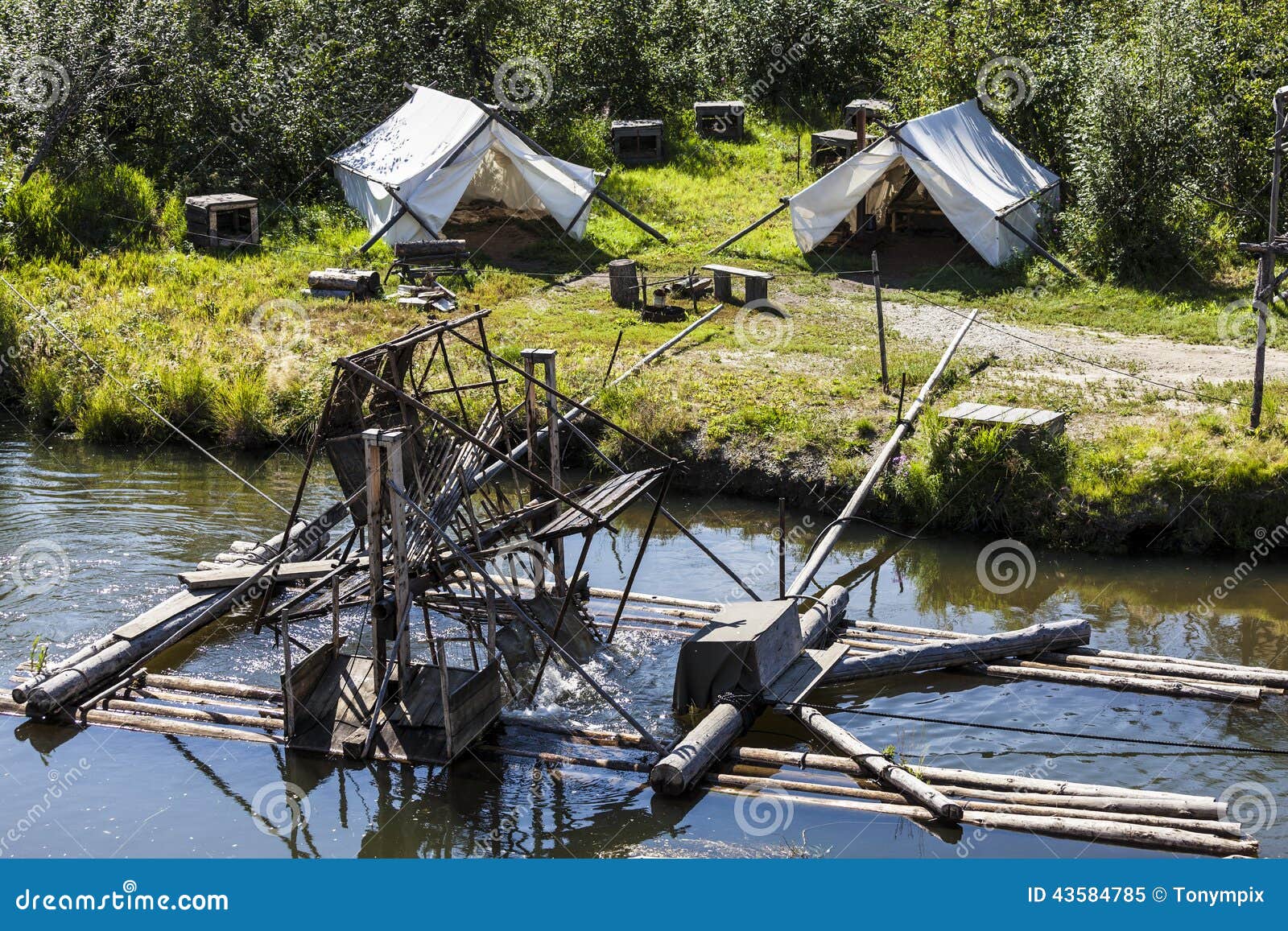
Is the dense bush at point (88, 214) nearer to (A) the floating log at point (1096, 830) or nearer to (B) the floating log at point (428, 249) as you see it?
(B) the floating log at point (428, 249)

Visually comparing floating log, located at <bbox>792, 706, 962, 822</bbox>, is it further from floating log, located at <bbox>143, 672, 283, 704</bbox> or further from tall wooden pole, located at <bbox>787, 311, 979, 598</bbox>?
floating log, located at <bbox>143, 672, 283, 704</bbox>

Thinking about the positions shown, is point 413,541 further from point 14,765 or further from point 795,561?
point 795,561

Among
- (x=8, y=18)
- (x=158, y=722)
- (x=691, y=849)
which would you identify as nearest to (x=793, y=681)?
(x=691, y=849)

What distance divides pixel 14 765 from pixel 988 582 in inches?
343

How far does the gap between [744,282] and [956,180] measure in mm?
3510

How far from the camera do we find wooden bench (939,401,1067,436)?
14492 mm

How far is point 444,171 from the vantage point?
2228 centimetres

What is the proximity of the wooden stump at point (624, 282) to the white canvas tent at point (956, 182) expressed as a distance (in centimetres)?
248

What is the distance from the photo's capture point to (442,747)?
9.82 meters

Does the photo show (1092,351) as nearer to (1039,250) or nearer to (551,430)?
(1039,250)

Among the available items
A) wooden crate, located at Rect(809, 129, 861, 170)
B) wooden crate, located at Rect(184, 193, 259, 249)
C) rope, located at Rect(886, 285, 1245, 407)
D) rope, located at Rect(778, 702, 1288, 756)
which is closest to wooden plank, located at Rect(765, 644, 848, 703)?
rope, located at Rect(778, 702, 1288, 756)

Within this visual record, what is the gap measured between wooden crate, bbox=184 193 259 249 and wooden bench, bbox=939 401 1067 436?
41.8ft

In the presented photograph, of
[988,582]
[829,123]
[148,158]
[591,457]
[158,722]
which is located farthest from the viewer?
[829,123]

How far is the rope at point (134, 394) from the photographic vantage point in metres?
15.7
